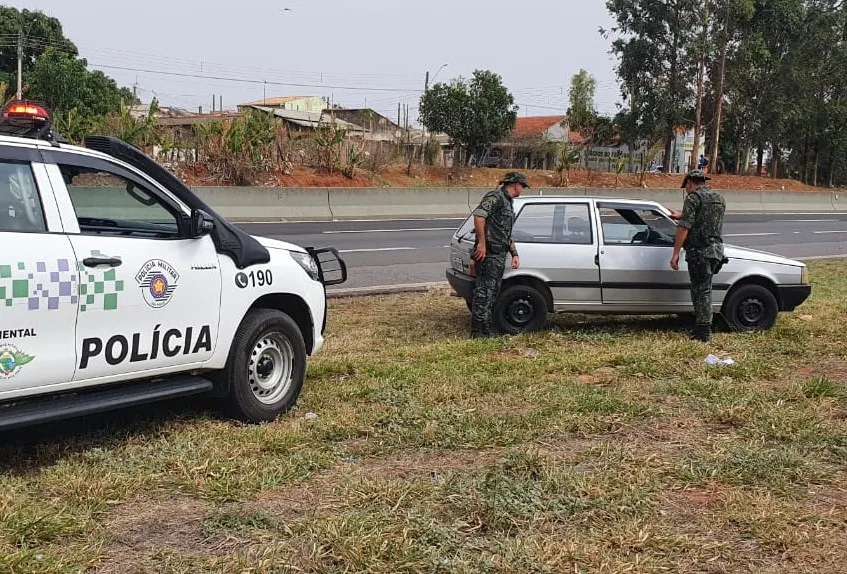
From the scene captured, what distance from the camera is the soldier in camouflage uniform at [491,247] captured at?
26.4 ft

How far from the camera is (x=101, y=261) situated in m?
4.35

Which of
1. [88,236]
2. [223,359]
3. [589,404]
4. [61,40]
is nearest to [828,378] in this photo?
[589,404]

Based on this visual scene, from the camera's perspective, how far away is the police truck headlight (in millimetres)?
5758

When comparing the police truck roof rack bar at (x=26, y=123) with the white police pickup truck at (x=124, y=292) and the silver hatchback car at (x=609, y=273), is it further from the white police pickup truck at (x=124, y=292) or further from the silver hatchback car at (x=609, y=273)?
the silver hatchback car at (x=609, y=273)

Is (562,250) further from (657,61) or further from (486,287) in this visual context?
(657,61)

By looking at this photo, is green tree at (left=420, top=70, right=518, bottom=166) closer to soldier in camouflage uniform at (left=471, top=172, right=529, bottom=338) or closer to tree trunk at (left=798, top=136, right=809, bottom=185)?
tree trunk at (left=798, top=136, right=809, bottom=185)

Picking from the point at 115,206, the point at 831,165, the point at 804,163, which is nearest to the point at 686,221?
the point at 115,206

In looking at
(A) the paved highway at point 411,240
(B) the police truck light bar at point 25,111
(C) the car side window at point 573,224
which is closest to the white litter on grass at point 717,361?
(C) the car side window at point 573,224

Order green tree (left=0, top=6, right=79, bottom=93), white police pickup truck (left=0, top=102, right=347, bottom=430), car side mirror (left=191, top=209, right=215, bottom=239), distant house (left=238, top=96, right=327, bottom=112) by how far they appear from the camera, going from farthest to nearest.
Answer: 1. distant house (left=238, top=96, right=327, bottom=112)
2. green tree (left=0, top=6, right=79, bottom=93)
3. car side mirror (left=191, top=209, right=215, bottom=239)
4. white police pickup truck (left=0, top=102, right=347, bottom=430)

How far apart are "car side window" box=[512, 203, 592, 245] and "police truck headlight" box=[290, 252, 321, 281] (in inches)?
125

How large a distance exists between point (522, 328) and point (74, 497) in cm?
531

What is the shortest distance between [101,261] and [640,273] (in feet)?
18.8

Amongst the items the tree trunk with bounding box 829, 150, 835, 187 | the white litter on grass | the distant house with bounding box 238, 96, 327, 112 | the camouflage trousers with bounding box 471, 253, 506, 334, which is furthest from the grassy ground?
the distant house with bounding box 238, 96, 327, 112

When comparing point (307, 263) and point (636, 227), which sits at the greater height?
point (636, 227)
